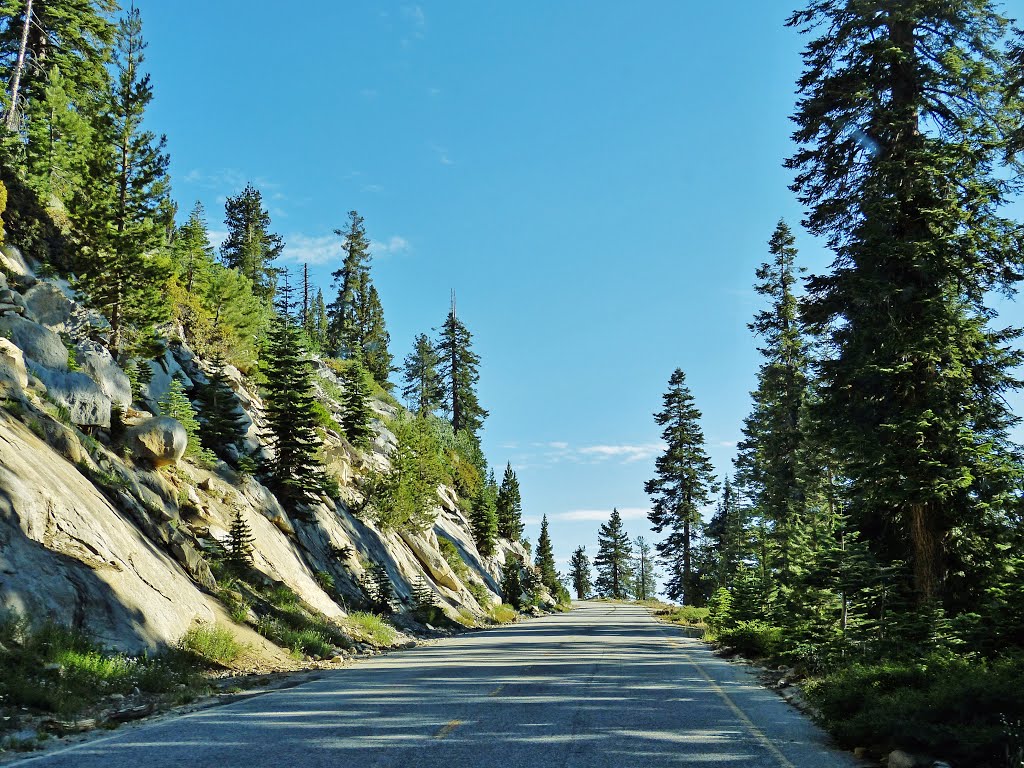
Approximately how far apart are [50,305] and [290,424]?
842 centimetres

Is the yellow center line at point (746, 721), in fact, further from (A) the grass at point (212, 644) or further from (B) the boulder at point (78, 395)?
(B) the boulder at point (78, 395)

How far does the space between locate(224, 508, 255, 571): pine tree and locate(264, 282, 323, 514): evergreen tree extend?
16.2 ft

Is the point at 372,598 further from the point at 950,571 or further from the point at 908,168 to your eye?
the point at 908,168

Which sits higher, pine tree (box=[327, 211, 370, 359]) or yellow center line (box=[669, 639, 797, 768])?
pine tree (box=[327, 211, 370, 359])

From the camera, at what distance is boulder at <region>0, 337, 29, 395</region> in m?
14.4

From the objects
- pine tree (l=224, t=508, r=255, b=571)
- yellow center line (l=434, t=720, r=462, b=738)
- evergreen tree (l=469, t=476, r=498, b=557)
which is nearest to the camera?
yellow center line (l=434, t=720, r=462, b=738)

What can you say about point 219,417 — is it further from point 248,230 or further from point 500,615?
point 248,230

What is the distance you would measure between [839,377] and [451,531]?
36417 mm

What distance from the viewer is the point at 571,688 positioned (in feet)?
40.4

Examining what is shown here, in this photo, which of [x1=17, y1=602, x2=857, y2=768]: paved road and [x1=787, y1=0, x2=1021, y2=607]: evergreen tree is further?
[x1=787, y1=0, x2=1021, y2=607]: evergreen tree

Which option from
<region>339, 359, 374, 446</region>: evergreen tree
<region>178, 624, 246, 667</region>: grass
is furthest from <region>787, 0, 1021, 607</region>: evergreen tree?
<region>339, 359, 374, 446</region>: evergreen tree

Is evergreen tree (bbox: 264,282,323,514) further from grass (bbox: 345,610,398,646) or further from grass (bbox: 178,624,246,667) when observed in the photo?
grass (bbox: 178,624,246,667)

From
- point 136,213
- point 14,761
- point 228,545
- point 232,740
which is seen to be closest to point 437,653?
point 228,545

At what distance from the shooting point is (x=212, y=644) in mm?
14023
